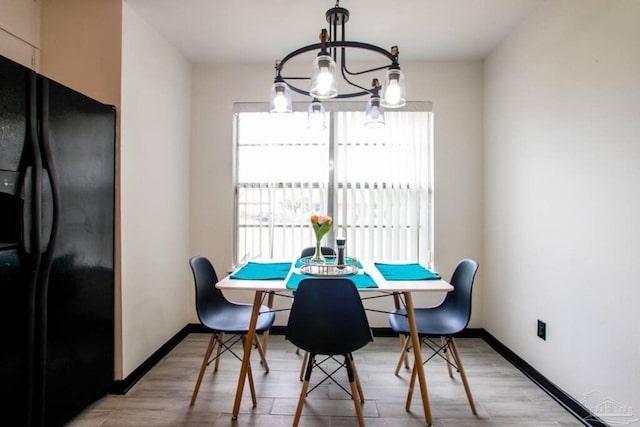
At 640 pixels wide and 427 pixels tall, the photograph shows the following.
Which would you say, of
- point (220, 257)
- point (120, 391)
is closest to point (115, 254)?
point (120, 391)

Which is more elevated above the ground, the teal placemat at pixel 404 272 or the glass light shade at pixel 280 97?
the glass light shade at pixel 280 97

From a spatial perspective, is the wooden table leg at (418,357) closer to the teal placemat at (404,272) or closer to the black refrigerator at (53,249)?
the teal placemat at (404,272)

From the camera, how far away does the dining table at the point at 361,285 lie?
1763 millimetres

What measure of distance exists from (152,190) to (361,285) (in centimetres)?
182

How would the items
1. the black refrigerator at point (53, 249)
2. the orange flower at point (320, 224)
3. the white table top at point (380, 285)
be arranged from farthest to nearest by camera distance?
the orange flower at point (320, 224) → the white table top at point (380, 285) → the black refrigerator at point (53, 249)

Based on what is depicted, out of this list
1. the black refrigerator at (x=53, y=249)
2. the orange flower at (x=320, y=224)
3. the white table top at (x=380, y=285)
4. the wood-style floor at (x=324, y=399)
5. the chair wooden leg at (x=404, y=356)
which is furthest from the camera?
the chair wooden leg at (x=404, y=356)

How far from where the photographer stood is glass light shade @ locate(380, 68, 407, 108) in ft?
5.72

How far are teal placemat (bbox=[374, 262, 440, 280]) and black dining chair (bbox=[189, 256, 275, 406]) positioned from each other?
83cm

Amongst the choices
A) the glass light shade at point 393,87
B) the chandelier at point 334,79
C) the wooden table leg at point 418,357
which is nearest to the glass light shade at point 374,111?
the chandelier at point 334,79

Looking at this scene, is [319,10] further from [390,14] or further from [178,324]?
[178,324]

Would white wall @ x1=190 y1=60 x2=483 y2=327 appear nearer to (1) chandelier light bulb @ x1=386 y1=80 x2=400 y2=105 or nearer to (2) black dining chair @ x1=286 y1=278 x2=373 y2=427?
(1) chandelier light bulb @ x1=386 y1=80 x2=400 y2=105

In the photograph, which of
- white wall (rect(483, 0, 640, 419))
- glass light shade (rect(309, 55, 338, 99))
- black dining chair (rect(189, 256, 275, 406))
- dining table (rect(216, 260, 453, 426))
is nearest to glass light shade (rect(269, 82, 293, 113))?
glass light shade (rect(309, 55, 338, 99))

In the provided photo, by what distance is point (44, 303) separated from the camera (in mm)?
1551

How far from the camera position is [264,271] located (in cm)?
215
